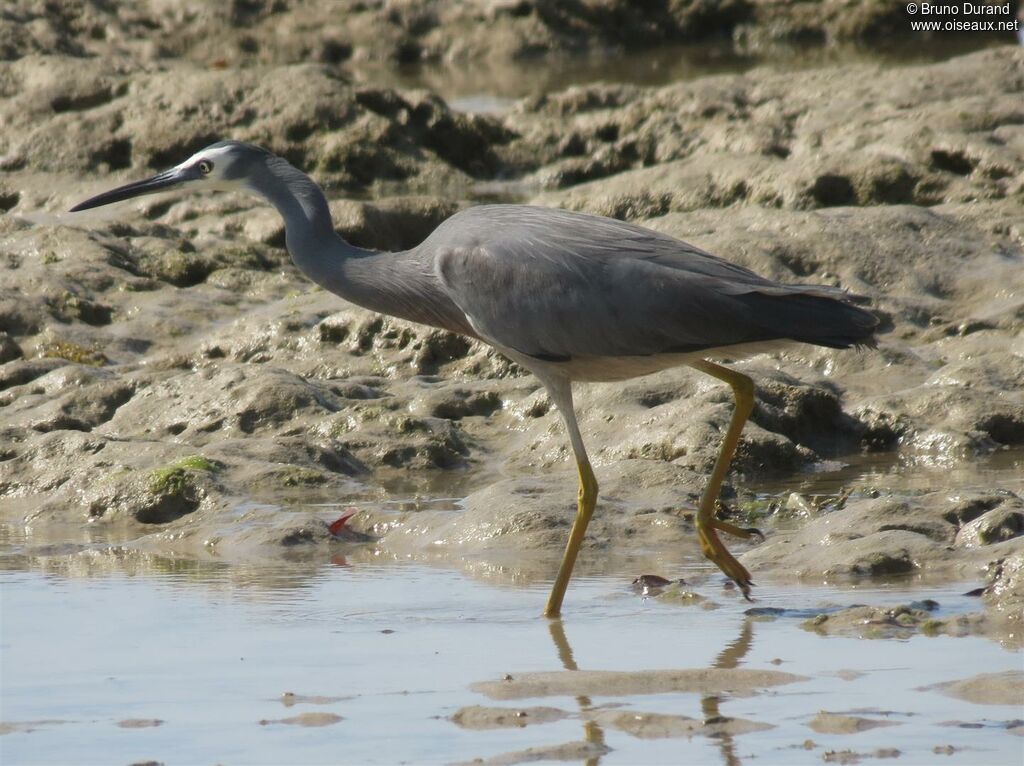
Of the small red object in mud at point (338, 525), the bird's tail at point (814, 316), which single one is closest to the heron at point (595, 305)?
the bird's tail at point (814, 316)

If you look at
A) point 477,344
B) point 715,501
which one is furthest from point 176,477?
point 715,501

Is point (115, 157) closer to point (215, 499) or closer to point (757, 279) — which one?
point (215, 499)

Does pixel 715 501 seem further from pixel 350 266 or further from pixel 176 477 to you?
pixel 176 477

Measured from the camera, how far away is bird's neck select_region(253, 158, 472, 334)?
6234 millimetres

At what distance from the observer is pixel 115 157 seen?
42.4 feet

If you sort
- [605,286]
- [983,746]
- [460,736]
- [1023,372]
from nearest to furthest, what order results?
1. [983,746]
2. [460,736]
3. [605,286]
4. [1023,372]

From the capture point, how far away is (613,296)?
5.82 meters

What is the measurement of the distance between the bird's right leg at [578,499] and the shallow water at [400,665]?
97 mm

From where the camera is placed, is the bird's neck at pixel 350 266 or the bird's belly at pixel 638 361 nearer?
the bird's belly at pixel 638 361

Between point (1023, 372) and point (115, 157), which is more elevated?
point (115, 157)

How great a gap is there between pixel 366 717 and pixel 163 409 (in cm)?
441

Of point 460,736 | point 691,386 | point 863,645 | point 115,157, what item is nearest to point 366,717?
point 460,736

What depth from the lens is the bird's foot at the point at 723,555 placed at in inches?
215

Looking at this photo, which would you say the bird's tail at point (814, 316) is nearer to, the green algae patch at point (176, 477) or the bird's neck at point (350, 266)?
the bird's neck at point (350, 266)
